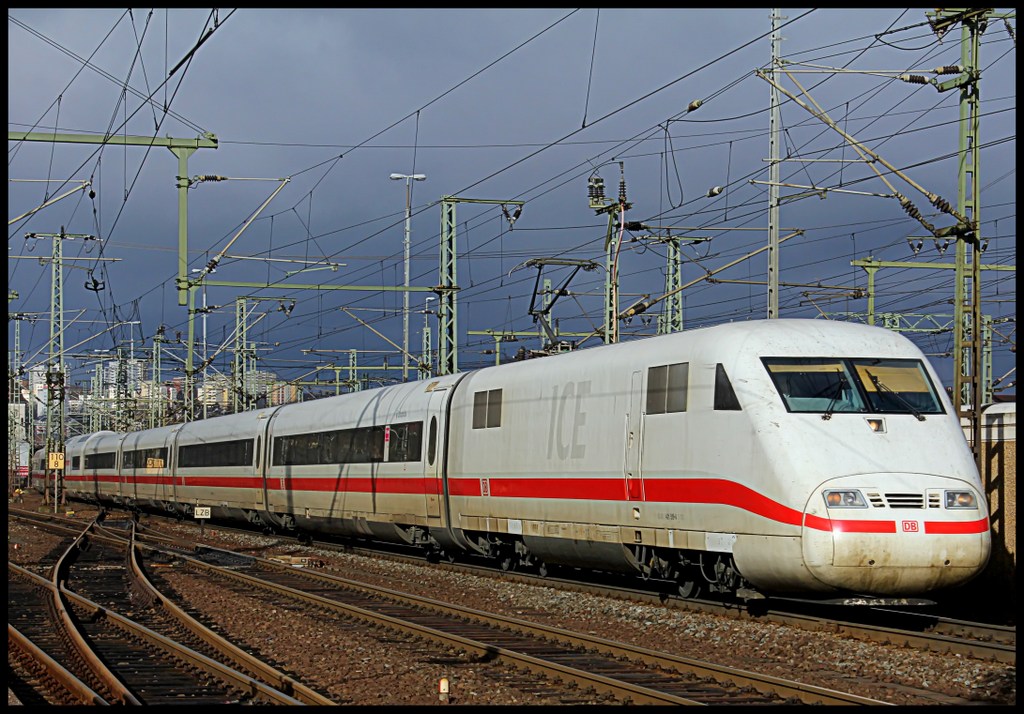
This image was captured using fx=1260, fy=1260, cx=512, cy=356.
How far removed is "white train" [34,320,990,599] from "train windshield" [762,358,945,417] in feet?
0.06

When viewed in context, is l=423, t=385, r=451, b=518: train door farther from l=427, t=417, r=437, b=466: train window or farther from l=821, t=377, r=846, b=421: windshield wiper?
l=821, t=377, r=846, b=421: windshield wiper

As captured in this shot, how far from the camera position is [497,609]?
54.2 ft

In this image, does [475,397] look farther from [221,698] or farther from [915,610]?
[221,698]

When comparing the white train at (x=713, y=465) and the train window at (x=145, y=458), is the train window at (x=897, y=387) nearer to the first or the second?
the white train at (x=713, y=465)

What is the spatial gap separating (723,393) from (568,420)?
12.2ft

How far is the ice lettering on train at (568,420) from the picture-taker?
17.1 metres

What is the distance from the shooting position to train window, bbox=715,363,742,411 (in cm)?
1386

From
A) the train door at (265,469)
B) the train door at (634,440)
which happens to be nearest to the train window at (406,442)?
the train door at (634,440)

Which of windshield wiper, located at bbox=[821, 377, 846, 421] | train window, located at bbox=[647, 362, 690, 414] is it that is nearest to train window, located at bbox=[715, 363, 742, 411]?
train window, located at bbox=[647, 362, 690, 414]

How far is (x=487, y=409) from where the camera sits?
65.9 ft

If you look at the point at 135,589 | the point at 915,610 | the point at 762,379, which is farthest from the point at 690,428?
the point at 135,589

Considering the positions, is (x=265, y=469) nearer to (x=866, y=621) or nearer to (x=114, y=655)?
(x=114, y=655)

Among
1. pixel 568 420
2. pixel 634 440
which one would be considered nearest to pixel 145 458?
pixel 568 420

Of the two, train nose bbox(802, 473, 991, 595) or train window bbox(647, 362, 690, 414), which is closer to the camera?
train nose bbox(802, 473, 991, 595)
